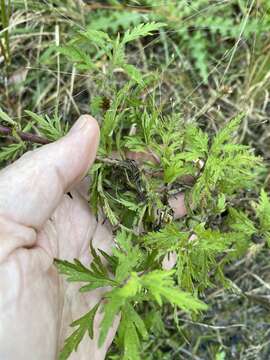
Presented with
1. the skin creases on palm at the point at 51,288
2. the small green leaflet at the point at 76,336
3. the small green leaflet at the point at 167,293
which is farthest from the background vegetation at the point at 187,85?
the small green leaflet at the point at 167,293

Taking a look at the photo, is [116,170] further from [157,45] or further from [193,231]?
[157,45]

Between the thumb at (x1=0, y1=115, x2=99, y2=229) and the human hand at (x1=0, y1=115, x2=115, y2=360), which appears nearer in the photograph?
the human hand at (x1=0, y1=115, x2=115, y2=360)

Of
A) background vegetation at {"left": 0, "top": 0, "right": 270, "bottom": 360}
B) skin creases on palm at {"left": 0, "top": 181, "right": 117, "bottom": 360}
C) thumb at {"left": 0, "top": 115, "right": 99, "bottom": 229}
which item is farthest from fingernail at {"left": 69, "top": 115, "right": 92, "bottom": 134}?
background vegetation at {"left": 0, "top": 0, "right": 270, "bottom": 360}

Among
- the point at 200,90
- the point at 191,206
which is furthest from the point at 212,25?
the point at 191,206

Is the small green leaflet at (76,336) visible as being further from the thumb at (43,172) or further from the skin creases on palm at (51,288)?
the thumb at (43,172)

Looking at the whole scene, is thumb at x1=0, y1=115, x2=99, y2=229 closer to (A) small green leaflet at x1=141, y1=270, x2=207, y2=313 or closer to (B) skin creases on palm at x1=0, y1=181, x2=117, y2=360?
(B) skin creases on palm at x1=0, y1=181, x2=117, y2=360

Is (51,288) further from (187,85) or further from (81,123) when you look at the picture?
(187,85)

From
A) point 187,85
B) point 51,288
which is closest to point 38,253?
point 51,288
